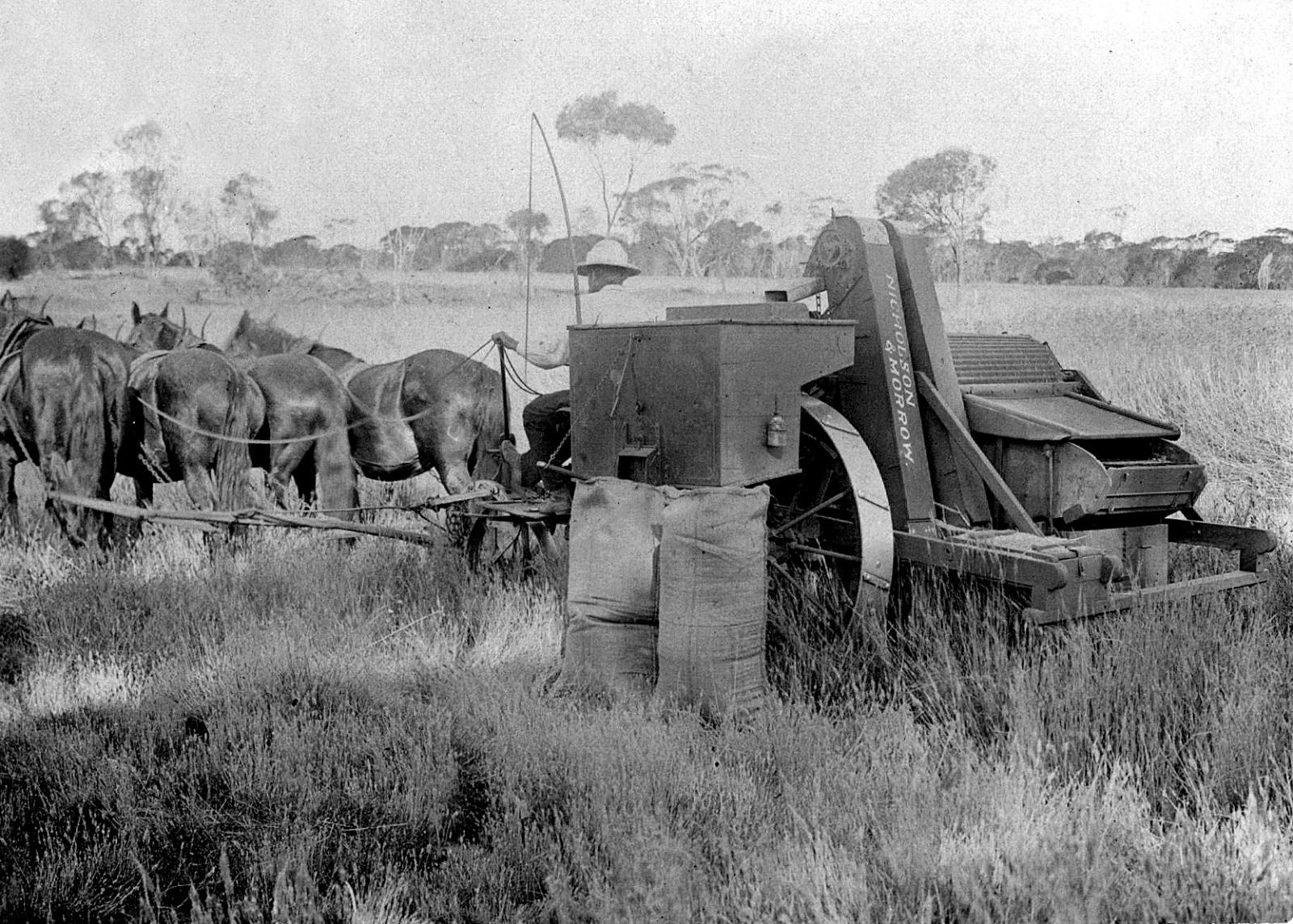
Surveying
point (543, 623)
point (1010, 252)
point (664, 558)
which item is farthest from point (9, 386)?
point (1010, 252)

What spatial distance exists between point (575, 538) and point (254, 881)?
214 centimetres

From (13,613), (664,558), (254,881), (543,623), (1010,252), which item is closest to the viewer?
(254,881)

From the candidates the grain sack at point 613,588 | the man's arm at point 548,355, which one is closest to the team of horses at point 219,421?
the man's arm at point 548,355

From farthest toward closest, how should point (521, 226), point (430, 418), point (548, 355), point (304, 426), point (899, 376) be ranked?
point (521, 226) < point (430, 418) < point (304, 426) < point (548, 355) < point (899, 376)

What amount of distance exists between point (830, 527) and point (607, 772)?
7.27 feet

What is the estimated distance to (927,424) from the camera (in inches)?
240

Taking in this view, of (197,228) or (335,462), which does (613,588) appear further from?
(197,228)

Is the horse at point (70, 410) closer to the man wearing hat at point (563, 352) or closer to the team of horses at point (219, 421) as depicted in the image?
the team of horses at point (219, 421)

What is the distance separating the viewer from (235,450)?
945cm

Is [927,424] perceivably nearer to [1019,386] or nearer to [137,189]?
[1019,386]

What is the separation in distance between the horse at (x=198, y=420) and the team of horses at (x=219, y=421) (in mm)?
11

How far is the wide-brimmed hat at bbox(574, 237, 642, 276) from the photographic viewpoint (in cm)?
778

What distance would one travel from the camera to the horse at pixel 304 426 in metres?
9.91

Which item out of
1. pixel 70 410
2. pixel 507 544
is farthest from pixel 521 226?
pixel 507 544
